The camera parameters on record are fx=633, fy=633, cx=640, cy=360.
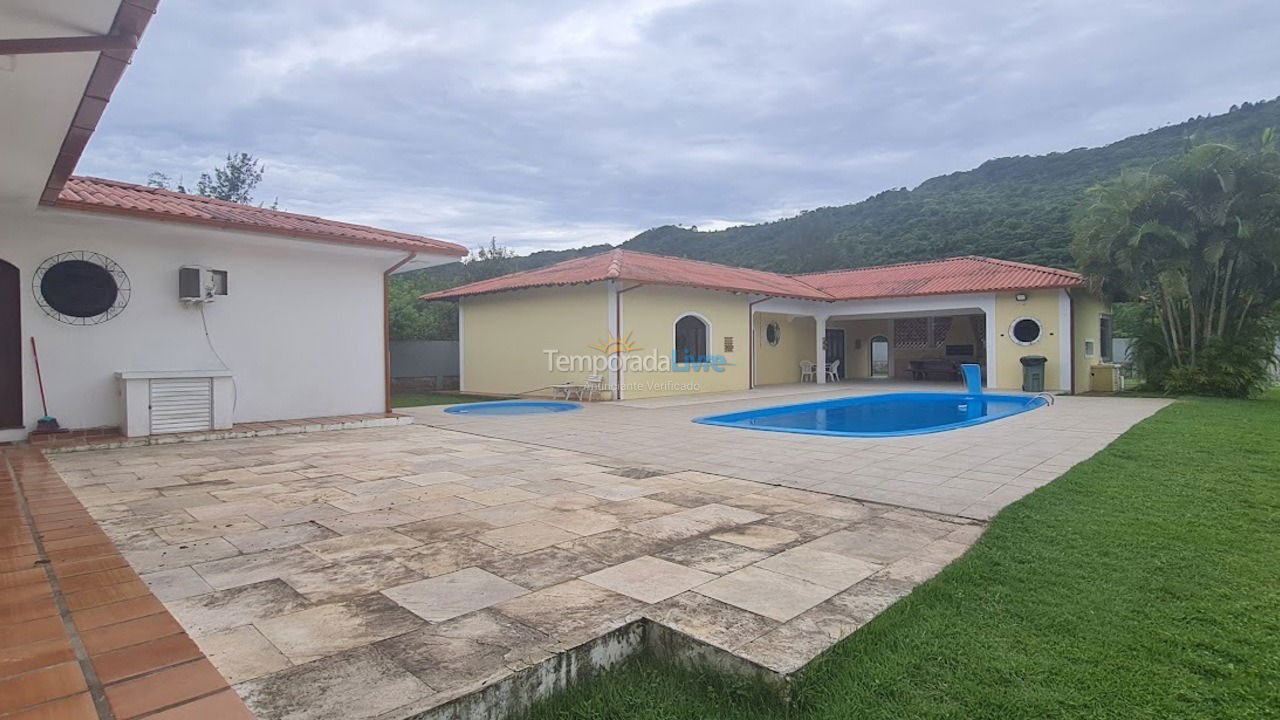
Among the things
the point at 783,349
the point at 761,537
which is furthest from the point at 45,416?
the point at 783,349

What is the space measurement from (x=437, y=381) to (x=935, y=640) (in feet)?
58.7

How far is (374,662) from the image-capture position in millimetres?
2244

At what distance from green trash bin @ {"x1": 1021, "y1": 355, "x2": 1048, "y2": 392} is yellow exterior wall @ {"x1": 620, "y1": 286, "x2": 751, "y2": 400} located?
705cm

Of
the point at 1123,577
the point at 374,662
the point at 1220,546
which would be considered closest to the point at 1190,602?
the point at 1123,577

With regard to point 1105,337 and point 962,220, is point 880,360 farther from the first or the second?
point 962,220

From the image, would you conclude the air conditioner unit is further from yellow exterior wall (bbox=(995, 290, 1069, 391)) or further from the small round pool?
yellow exterior wall (bbox=(995, 290, 1069, 391))

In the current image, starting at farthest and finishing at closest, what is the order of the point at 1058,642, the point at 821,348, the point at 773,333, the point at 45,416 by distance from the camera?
the point at 821,348 < the point at 773,333 < the point at 45,416 < the point at 1058,642

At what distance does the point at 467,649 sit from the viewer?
2.34 m

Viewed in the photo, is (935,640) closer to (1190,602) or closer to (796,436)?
(1190,602)

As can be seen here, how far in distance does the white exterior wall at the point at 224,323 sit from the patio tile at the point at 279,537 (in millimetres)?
5922

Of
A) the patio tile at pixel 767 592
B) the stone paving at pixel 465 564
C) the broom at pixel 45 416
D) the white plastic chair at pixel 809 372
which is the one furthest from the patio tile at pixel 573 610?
the white plastic chair at pixel 809 372

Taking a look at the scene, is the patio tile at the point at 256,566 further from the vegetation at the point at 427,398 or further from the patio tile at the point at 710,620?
the vegetation at the point at 427,398

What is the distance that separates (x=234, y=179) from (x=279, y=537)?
103 ft

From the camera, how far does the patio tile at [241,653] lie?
2166 mm
